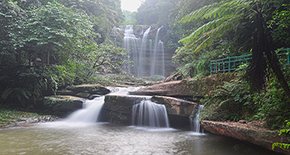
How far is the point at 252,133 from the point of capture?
4.14 m

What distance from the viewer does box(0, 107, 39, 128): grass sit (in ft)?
27.5

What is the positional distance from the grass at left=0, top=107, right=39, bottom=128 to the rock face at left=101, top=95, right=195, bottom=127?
163 inches

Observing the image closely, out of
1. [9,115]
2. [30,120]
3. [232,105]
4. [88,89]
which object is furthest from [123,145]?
[88,89]

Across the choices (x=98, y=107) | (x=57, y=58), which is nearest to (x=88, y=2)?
(x=57, y=58)

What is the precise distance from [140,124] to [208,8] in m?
6.02

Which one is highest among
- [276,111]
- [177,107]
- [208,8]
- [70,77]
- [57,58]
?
[208,8]

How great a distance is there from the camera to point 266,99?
4.66 m

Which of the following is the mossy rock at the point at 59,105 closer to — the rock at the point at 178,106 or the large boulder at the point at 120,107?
the large boulder at the point at 120,107

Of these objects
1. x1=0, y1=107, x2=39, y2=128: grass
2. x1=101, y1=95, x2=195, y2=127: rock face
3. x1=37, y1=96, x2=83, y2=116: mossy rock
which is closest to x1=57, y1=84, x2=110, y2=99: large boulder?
x1=37, y1=96, x2=83, y2=116: mossy rock

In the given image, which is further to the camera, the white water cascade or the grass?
the white water cascade

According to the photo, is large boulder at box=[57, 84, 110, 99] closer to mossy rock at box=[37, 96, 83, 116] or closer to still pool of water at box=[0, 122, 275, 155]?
mossy rock at box=[37, 96, 83, 116]

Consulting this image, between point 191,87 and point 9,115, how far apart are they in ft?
29.7

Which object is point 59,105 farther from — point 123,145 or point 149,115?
point 123,145

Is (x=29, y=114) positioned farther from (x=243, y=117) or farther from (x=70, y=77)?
(x=243, y=117)
